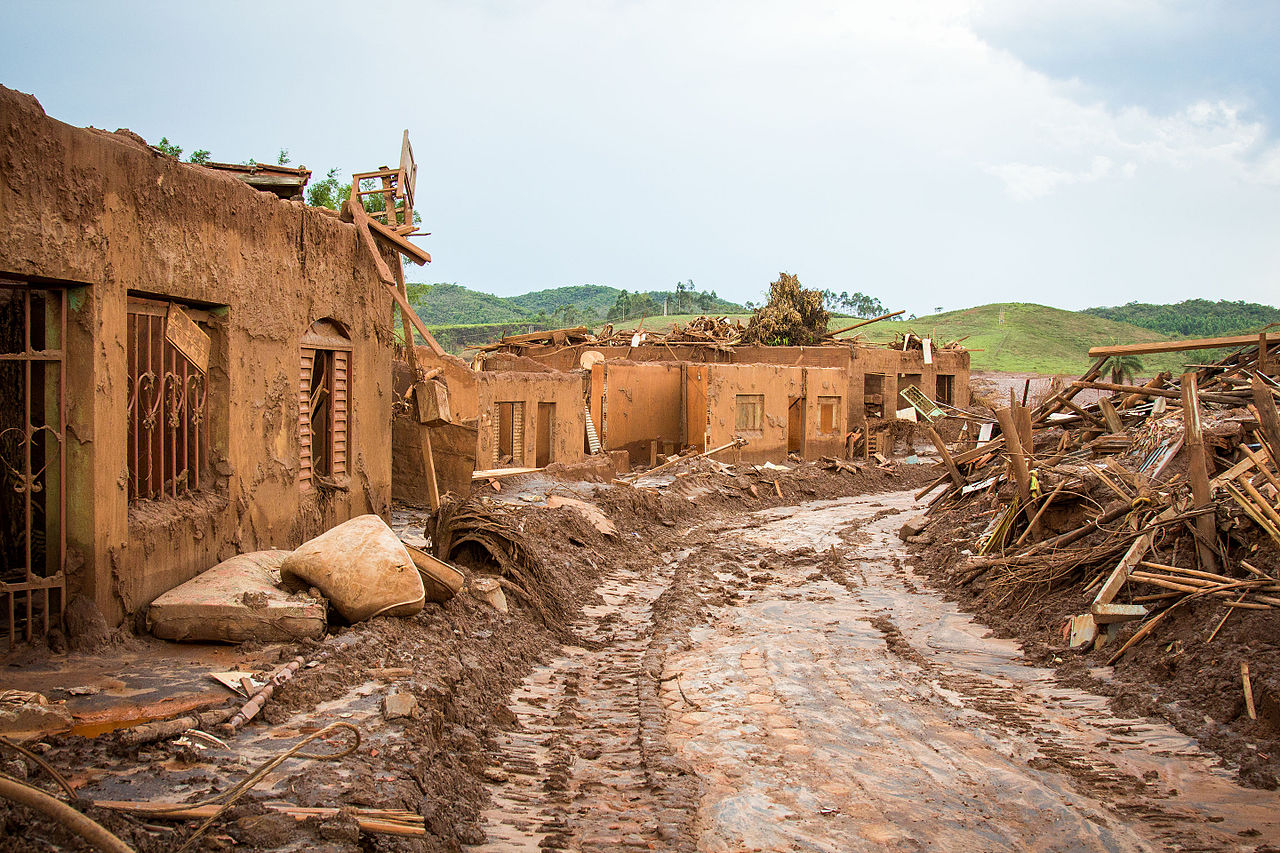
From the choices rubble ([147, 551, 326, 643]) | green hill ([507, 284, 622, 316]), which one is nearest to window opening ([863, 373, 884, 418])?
rubble ([147, 551, 326, 643])

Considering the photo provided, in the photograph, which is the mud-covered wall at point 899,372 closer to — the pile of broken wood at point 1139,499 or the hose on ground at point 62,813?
the pile of broken wood at point 1139,499

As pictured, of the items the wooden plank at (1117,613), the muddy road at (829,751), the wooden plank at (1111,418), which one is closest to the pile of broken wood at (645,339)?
the wooden plank at (1111,418)

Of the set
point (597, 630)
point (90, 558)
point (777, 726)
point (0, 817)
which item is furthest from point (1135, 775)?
point (90, 558)

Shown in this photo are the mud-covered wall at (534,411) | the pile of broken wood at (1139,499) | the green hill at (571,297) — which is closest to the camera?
the pile of broken wood at (1139,499)

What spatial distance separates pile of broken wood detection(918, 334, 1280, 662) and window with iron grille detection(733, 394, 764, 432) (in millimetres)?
8457

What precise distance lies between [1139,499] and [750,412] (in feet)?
47.7

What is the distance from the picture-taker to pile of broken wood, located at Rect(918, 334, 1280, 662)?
779 cm

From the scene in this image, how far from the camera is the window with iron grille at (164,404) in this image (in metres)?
6.63

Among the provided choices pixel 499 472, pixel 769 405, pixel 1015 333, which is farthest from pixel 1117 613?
pixel 1015 333

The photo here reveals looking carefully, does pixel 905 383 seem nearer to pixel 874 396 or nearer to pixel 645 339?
pixel 874 396

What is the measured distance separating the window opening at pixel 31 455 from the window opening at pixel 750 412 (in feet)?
60.0

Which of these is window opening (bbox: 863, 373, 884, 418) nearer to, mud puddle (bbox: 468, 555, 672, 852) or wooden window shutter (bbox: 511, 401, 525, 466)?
wooden window shutter (bbox: 511, 401, 525, 466)

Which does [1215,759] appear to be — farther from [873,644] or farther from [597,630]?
[597,630]

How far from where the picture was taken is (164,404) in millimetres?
6988
